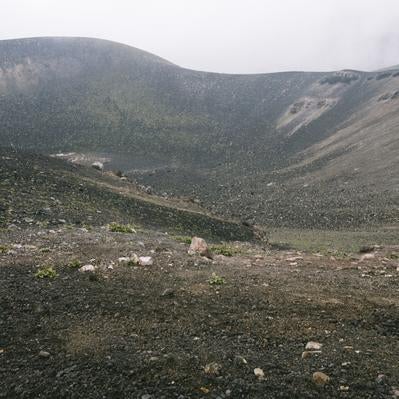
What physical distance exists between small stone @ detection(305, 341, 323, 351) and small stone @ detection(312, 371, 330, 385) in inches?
35.8

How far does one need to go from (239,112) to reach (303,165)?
148ft

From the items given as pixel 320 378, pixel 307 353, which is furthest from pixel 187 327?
pixel 320 378

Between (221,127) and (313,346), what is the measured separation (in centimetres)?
9483

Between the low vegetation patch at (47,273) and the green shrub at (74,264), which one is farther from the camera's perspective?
the green shrub at (74,264)

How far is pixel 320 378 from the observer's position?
650 centimetres

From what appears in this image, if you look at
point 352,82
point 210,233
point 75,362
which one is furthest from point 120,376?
point 352,82

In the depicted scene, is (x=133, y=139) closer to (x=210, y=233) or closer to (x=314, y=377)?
(x=210, y=233)

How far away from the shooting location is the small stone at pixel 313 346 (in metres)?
7.49

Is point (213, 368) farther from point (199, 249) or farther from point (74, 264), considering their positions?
point (199, 249)

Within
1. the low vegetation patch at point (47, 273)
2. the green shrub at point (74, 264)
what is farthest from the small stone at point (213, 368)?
the green shrub at point (74, 264)

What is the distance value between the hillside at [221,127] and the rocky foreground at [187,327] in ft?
94.6

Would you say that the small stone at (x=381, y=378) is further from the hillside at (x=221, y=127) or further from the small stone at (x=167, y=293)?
the hillside at (x=221, y=127)

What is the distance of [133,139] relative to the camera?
91438 millimetres

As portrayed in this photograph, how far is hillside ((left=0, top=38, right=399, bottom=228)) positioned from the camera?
50.4 metres
